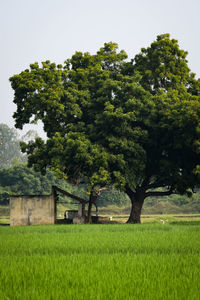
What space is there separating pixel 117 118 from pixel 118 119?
0.09 meters

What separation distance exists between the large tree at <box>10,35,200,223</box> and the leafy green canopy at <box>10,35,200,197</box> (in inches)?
2.4

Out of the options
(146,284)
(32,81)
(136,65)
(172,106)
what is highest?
(136,65)

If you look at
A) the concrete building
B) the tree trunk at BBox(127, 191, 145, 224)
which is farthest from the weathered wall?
the tree trunk at BBox(127, 191, 145, 224)

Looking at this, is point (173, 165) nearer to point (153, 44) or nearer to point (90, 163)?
point (90, 163)

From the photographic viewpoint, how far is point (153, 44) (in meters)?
27.5

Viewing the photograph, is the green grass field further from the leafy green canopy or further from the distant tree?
the distant tree

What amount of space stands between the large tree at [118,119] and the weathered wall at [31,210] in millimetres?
2145

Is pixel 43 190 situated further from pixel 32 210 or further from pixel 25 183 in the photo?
pixel 32 210

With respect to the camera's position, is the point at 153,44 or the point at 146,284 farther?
the point at 153,44

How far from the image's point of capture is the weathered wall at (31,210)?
25359 millimetres

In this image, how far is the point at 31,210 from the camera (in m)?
25.5

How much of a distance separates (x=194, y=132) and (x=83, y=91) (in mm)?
7916

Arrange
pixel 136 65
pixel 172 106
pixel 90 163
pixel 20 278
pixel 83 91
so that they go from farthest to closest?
pixel 136 65
pixel 83 91
pixel 172 106
pixel 90 163
pixel 20 278

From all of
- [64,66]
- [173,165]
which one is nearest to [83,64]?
[64,66]
